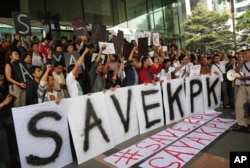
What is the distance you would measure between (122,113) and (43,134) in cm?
173

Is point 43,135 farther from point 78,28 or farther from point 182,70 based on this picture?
point 182,70

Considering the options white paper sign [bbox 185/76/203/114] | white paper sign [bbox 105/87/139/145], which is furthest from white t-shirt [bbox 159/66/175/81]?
white paper sign [bbox 105/87/139/145]

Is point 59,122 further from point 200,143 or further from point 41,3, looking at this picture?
point 41,3

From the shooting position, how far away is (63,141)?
448cm

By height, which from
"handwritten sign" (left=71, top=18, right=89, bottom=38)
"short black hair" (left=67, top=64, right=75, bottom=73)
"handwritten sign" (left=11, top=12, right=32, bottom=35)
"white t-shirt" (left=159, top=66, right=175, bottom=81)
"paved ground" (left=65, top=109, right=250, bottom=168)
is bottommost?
"paved ground" (left=65, top=109, right=250, bottom=168)

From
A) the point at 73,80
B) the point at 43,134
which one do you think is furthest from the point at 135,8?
the point at 43,134

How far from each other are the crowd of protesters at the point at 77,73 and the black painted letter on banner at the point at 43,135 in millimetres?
297

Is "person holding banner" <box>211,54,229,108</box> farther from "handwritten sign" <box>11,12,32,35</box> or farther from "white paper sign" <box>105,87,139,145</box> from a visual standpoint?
"handwritten sign" <box>11,12,32,35</box>

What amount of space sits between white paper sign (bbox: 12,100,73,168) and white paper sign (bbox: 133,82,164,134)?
1870 millimetres

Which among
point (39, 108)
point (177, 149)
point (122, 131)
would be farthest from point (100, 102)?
point (177, 149)

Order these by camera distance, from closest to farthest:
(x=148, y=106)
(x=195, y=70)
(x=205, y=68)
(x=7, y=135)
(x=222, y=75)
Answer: (x=7, y=135) → (x=148, y=106) → (x=195, y=70) → (x=205, y=68) → (x=222, y=75)

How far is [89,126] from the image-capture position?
15.6 feet

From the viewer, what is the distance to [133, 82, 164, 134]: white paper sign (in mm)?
5910

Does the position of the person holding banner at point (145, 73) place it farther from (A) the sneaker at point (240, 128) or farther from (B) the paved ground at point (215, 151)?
Answer: (A) the sneaker at point (240, 128)
